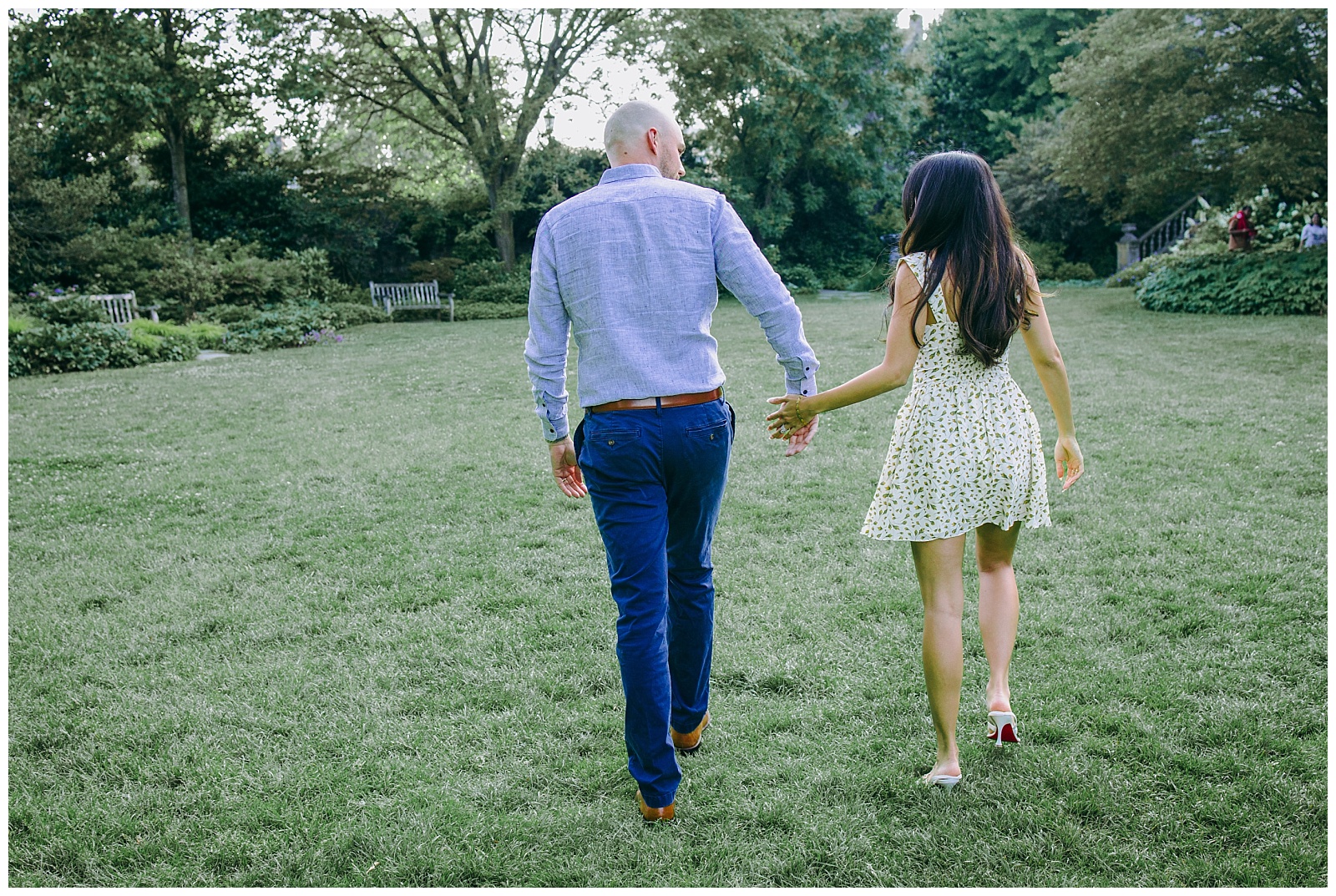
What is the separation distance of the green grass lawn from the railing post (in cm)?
1897

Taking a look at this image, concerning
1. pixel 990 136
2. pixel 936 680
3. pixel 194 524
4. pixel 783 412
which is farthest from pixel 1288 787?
pixel 990 136

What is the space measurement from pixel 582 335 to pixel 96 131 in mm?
22013

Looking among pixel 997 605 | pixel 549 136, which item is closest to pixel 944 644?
pixel 997 605

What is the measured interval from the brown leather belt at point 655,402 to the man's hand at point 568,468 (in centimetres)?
22

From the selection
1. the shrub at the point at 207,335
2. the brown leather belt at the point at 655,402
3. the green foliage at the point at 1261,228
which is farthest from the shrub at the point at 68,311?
the green foliage at the point at 1261,228

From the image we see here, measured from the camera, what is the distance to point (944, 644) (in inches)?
98.0

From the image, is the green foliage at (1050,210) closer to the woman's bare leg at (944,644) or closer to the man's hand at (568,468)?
the woman's bare leg at (944,644)

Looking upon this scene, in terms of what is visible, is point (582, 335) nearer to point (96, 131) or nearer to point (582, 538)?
point (582, 538)

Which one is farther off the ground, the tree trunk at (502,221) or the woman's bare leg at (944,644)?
the tree trunk at (502,221)

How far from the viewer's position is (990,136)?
29.0m

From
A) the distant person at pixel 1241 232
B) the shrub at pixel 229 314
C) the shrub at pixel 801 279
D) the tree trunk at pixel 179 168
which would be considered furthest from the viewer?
the shrub at pixel 801 279

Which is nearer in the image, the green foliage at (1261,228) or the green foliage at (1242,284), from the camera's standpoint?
the green foliage at (1242,284)

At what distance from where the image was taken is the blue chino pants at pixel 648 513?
7.48ft

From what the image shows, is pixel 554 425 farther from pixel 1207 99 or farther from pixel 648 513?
pixel 1207 99
